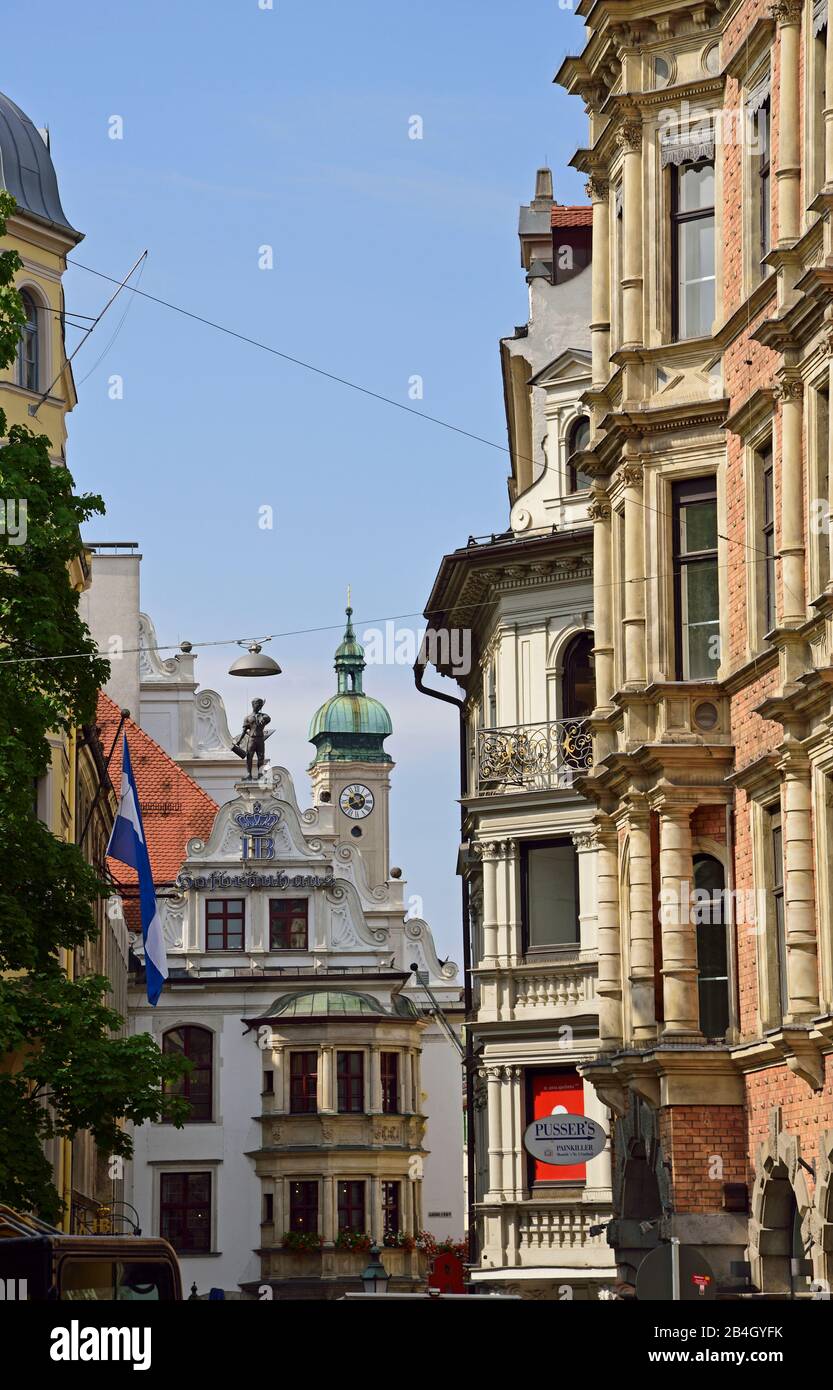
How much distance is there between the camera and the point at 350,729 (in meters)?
160

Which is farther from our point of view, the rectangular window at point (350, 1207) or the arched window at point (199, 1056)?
the arched window at point (199, 1056)

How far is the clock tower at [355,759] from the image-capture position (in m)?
151

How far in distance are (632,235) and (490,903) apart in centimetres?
1493

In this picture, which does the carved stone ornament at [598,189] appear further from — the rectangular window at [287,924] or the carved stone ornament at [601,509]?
the rectangular window at [287,924]

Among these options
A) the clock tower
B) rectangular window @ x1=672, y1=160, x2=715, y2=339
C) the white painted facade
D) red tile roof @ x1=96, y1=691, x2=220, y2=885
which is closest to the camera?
rectangular window @ x1=672, y1=160, x2=715, y2=339

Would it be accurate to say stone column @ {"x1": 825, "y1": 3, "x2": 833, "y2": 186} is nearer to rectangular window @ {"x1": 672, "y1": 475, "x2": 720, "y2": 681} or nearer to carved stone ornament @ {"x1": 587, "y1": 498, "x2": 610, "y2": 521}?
rectangular window @ {"x1": 672, "y1": 475, "x2": 720, "y2": 681}

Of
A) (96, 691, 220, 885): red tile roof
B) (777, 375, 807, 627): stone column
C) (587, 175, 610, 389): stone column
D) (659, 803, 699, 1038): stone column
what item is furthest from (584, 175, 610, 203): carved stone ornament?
(96, 691, 220, 885): red tile roof

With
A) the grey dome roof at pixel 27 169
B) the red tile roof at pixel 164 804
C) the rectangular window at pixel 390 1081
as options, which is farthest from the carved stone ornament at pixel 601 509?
the red tile roof at pixel 164 804

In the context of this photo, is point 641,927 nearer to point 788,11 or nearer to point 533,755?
point 788,11

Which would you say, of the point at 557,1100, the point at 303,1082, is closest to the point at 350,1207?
the point at 303,1082

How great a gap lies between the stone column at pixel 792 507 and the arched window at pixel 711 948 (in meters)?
3.82

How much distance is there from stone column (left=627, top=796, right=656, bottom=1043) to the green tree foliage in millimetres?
4807

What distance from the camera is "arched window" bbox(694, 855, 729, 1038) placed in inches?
939

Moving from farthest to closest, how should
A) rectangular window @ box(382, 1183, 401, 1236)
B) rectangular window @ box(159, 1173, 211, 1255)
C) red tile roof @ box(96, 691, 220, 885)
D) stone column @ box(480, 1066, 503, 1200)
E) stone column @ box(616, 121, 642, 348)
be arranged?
1. red tile roof @ box(96, 691, 220, 885)
2. rectangular window @ box(382, 1183, 401, 1236)
3. rectangular window @ box(159, 1173, 211, 1255)
4. stone column @ box(480, 1066, 503, 1200)
5. stone column @ box(616, 121, 642, 348)
